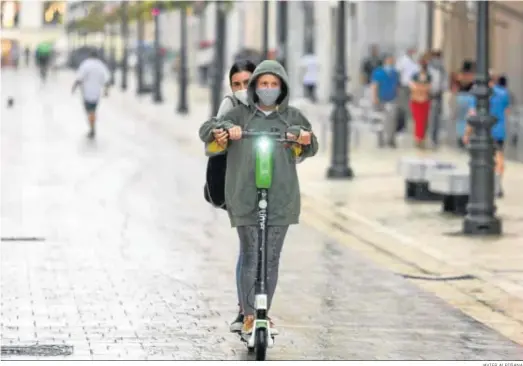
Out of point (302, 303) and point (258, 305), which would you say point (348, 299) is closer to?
point (302, 303)

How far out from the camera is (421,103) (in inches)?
1252

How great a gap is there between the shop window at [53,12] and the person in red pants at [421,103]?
123682mm

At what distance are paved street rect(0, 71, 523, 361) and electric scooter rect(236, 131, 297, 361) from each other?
0.22 m

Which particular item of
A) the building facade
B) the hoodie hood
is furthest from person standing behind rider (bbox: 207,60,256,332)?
the building facade

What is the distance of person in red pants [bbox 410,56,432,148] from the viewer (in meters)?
31.6

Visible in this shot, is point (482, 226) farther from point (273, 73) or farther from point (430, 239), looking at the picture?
point (273, 73)

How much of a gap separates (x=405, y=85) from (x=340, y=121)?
12638 millimetres

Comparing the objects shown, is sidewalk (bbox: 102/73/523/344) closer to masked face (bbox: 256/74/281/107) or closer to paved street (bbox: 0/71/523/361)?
paved street (bbox: 0/71/523/361)

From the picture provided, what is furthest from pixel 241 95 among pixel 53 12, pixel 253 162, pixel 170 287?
pixel 53 12

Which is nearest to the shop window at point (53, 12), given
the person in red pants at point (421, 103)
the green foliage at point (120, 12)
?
the green foliage at point (120, 12)

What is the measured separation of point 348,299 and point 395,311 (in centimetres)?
66

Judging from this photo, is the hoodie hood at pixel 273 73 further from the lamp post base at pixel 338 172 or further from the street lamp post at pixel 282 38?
the street lamp post at pixel 282 38

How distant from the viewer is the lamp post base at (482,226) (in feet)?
57.6
